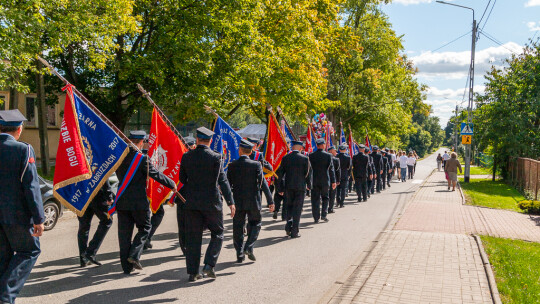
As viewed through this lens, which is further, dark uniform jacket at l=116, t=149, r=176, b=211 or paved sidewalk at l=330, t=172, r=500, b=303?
dark uniform jacket at l=116, t=149, r=176, b=211

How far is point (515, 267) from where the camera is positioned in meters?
7.40

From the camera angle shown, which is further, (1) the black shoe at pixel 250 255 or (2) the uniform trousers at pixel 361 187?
(2) the uniform trousers at pixel 361 187

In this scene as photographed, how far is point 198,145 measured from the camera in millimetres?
6480

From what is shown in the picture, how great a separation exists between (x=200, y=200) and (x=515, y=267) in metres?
4.94

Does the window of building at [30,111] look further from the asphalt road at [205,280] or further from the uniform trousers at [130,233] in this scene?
the uniform trousers at [130,233]

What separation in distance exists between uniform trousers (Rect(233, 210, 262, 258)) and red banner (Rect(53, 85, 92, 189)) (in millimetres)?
2302

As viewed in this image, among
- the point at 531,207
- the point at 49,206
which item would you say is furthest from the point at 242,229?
the point at 531,207

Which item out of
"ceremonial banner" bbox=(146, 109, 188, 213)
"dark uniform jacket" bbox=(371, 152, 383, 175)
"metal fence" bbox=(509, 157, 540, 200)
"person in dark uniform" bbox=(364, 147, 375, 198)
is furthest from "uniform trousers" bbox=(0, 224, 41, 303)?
"metal fence" bbox=(509, 157, 540, 200)

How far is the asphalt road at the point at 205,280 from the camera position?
5719 millimetres

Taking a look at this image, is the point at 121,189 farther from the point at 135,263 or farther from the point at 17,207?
the point at 17,207

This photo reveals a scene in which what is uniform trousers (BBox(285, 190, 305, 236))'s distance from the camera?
9.54 metres

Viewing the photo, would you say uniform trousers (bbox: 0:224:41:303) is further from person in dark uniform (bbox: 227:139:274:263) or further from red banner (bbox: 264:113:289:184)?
red banner (bbox: 264:113:289:184)

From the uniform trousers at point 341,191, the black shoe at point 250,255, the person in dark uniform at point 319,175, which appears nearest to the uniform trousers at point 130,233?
the black shoe at point 250,255

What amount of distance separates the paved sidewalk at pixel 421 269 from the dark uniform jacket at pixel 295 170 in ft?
6.35
